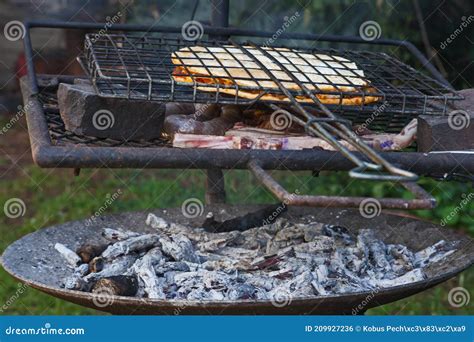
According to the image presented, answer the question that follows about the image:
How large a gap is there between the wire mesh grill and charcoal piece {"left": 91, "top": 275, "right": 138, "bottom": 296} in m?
0.55

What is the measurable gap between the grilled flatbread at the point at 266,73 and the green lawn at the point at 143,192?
2.33 m

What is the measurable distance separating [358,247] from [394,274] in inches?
7.5

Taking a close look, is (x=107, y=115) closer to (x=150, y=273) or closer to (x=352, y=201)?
(x=150, y=273)

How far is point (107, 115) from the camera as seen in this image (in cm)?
267

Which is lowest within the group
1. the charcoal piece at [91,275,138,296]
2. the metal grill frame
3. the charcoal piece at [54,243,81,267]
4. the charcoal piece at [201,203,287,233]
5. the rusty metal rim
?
the rusty metal rim

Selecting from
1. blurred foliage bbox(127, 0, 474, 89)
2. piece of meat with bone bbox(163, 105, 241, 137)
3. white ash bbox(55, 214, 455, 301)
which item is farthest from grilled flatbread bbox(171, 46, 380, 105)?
blurred foliage bbox(127, 0, 474, 89)

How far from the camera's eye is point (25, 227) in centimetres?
552

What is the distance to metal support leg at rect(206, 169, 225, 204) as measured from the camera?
12.0ft

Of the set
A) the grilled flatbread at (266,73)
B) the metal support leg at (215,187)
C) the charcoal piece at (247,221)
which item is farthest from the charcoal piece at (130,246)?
the metal support leg at (215,187)

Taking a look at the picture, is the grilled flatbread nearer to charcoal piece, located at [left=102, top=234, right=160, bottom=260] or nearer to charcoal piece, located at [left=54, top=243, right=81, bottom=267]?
charcoal piece, located at [left=102, top=234, right=160, bottom=260]

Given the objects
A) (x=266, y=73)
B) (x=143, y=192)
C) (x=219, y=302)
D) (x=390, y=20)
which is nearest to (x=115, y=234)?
(x=266, y=73)

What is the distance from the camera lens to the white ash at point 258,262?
8.63 feet

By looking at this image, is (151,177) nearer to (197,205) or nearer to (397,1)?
(397,1)

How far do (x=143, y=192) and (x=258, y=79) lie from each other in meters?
3.43
